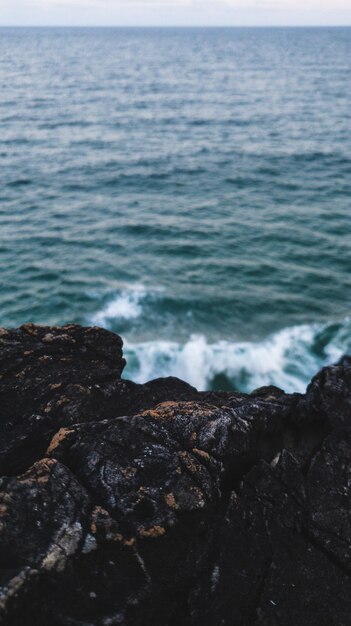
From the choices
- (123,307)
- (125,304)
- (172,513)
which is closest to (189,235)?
(125,304)

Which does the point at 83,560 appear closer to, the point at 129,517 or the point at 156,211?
the point at 129,517

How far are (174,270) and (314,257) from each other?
8.76 metres

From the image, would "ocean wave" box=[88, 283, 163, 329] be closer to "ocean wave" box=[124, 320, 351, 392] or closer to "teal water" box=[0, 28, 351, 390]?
"teal water" box=[0, 28, 351, 390]

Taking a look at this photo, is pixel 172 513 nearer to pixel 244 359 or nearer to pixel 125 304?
pixel 244 359

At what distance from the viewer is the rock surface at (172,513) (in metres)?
6.41

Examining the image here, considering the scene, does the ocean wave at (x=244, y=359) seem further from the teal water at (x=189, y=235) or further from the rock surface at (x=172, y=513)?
the rock surface at (x=172, y=513)

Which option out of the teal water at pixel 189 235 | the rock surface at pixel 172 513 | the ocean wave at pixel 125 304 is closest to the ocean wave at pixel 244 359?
the teal water at pixel 189 235

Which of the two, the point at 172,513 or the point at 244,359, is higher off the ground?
the point at 244,359

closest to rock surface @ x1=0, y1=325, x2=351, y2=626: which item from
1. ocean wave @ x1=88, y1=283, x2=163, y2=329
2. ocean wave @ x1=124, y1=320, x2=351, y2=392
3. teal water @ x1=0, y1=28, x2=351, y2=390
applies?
ocean wave @ x1=124, y1=320, x2=351, y2=392

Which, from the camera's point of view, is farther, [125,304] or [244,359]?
[125,304]

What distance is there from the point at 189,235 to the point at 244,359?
550 inches

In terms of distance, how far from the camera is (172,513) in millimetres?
7184

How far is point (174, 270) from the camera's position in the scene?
3319 cm

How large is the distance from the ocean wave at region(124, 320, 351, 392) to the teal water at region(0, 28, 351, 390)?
8 cm
